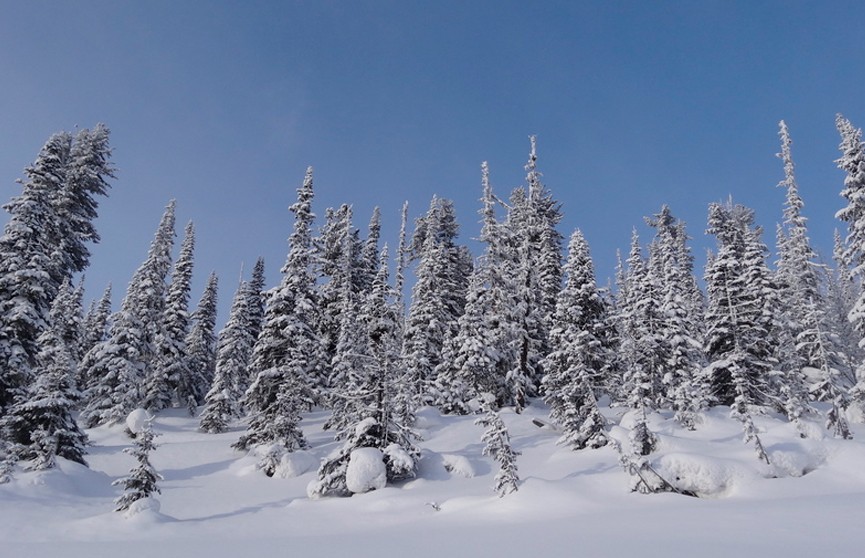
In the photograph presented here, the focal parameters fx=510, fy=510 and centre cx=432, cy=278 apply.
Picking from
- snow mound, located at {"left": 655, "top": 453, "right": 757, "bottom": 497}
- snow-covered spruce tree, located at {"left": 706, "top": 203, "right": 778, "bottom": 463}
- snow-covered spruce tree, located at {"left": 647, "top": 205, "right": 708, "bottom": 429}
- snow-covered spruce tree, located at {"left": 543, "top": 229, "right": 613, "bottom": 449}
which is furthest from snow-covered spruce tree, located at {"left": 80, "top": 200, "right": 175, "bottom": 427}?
snow-covered spruce tree, located at {"left": 706, "top": 203, "right": 778, "bottom": 463}

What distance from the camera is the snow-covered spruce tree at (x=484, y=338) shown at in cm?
3472

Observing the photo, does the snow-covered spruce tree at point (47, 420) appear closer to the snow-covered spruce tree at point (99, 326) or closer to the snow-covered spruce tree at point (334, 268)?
the snow-covered spruce tree at point (334, 268)

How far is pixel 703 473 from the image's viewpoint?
56.9 feet

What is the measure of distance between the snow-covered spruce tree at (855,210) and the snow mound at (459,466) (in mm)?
21370

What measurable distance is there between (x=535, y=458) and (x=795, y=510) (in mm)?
14477

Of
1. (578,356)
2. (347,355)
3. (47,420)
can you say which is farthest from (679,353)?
(47,420)

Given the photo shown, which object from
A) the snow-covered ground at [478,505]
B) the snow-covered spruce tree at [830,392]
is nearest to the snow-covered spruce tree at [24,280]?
the snow-covered ground at [478,505]

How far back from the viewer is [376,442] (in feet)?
77.4

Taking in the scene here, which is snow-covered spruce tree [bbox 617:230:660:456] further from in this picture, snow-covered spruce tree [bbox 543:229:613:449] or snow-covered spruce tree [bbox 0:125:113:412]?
snow-covered spruce tree [bbox 0:125:113:412]

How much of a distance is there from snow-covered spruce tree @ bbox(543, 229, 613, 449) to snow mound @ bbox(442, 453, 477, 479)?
539cm

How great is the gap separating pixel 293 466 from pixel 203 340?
26.8m

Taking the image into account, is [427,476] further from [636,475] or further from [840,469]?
[840,469]

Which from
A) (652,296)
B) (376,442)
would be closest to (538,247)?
(652,296)

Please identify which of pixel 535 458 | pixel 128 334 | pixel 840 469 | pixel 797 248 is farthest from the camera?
pixel 797 248
